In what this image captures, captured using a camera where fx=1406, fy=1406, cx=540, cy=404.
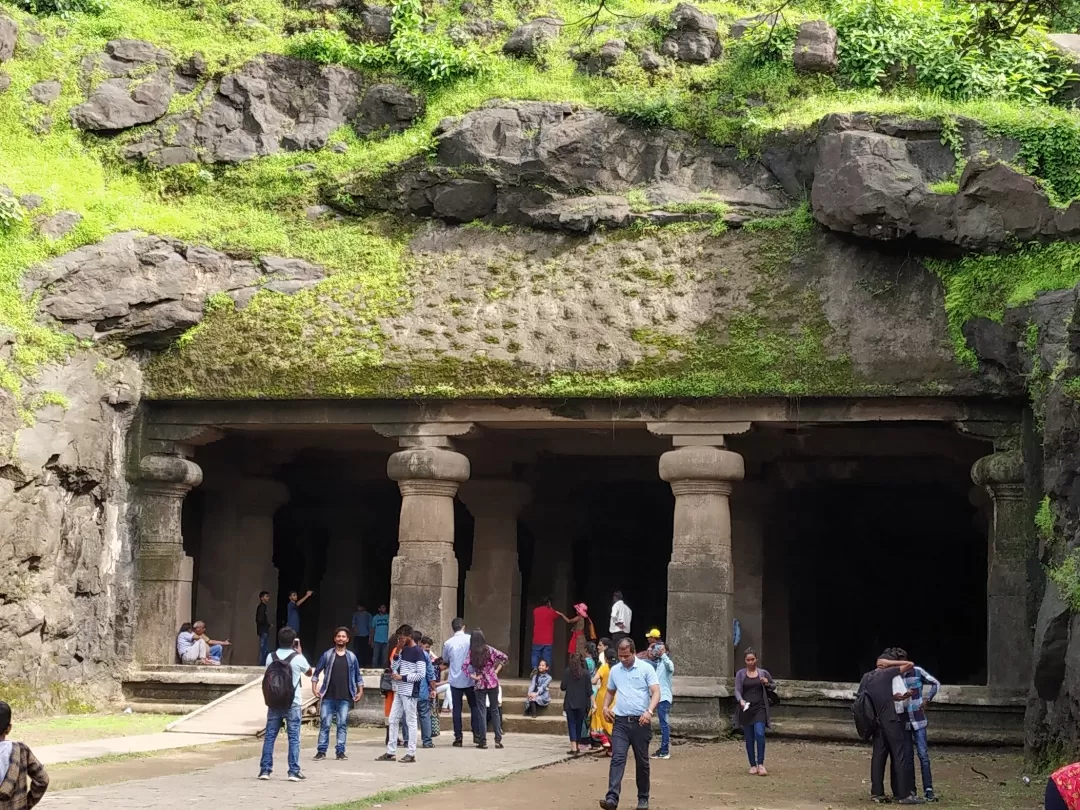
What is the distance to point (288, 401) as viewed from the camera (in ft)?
60.6

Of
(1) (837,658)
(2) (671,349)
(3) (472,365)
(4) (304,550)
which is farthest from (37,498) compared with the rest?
(1) (837,658)

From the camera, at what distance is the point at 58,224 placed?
18.6 m

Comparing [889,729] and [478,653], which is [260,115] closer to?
[478,653]

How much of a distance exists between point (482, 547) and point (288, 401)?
3.79 metres

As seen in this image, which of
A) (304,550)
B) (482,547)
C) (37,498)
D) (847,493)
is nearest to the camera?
(37,498)

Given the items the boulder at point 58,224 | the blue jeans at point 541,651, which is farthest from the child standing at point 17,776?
the boulder at point 58,224

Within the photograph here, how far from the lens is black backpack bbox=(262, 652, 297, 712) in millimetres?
11609

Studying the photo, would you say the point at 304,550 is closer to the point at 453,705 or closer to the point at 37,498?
the point at 37,498

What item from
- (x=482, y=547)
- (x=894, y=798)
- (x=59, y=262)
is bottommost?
(x=894, y=798)

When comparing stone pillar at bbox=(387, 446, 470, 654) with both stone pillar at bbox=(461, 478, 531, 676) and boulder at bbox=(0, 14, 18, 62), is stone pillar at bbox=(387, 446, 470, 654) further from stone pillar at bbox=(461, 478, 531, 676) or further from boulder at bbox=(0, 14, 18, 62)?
boulder at bbox=(0, 14, 18, 62)

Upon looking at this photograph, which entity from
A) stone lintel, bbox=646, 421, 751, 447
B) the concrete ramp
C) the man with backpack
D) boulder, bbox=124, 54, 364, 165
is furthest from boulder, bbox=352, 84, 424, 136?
the man with backpack

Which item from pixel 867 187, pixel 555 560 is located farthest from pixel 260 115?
pixel 867 187

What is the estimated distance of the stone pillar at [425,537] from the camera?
58.2 ft

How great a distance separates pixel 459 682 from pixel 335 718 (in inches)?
73.3
